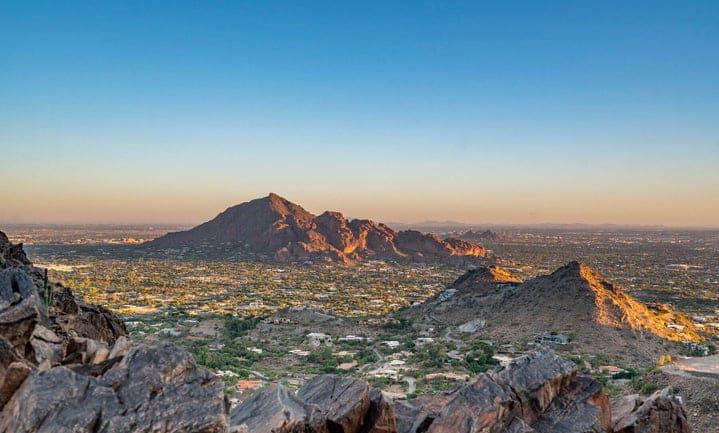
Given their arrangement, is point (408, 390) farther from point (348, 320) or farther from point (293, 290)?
point (293, 290)

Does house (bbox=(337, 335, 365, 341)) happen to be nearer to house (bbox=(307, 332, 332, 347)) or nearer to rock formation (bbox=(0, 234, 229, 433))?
house (bbox=(307, 332, 332, 347))

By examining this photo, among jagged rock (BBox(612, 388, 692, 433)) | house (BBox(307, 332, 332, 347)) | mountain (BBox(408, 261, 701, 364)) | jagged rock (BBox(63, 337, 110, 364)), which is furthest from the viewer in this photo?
house (BBox(307, 332, 332, 347))

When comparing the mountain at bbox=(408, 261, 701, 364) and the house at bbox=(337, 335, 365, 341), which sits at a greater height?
the mountain at bbox=(408, 261, 701, 364)

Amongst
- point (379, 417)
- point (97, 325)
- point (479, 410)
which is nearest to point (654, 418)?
point (479, 410)

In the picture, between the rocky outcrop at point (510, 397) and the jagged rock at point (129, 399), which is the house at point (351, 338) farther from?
the jagged rock at point (129, 399)

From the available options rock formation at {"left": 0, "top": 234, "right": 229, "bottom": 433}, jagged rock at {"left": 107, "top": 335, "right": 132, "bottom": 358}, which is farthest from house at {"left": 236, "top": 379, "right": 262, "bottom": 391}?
rock formation at {"left": 0, "top": 234, "right": 229, "bottom": 433}

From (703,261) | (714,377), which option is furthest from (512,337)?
(703,261)
